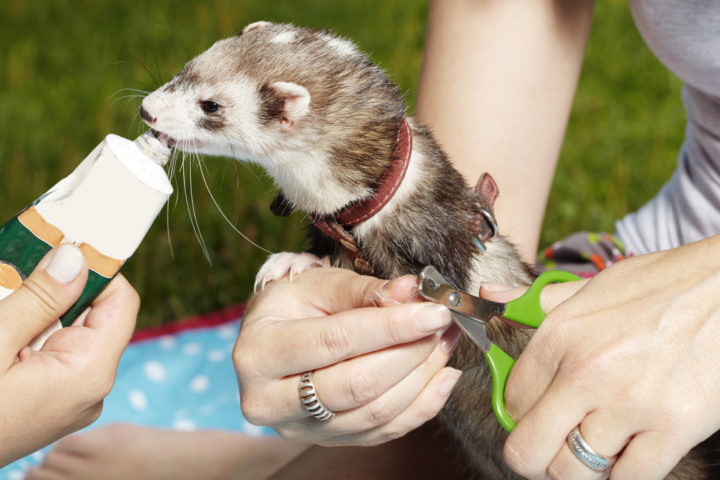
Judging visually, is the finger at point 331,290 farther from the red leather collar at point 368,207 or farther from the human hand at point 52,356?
the human hand at point 52,356

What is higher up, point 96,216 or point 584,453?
point 96,216

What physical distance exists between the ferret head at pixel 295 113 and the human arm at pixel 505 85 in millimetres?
342

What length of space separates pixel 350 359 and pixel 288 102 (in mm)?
344

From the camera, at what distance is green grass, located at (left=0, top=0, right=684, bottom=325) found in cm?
223

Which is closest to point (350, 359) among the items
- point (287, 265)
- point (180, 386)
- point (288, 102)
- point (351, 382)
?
point (351, 382)

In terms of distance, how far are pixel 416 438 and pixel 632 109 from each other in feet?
7.73

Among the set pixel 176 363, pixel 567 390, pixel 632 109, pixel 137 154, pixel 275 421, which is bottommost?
pixel 176 363

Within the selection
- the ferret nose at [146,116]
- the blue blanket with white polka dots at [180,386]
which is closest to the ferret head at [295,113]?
the ferret nose at [146,116]

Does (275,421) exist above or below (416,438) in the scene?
above

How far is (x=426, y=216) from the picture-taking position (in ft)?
3.50

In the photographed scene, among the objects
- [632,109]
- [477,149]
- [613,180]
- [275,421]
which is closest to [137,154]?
[275,421]

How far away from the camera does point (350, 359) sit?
94cm

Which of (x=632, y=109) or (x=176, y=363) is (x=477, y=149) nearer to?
(x=176, y=363)

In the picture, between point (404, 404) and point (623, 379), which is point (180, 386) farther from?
point (623, 379)
